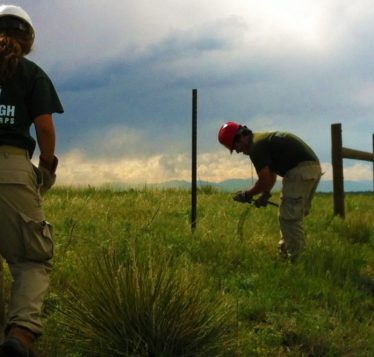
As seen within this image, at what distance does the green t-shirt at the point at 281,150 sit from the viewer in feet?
24.8

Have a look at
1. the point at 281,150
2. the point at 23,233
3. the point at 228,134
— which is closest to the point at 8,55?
the point at 23,233

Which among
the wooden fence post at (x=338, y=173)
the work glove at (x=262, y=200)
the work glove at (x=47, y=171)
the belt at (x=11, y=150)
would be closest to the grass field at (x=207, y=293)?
the work glove at (x=262, y=200)

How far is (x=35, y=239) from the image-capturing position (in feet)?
12.7

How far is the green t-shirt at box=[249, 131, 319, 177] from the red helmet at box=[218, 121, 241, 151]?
0.25m

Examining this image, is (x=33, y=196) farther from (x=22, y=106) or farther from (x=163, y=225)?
(x=163, y=225)

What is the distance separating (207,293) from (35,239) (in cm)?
123

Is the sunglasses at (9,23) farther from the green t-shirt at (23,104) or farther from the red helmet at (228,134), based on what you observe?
the red helmet at (228,134)

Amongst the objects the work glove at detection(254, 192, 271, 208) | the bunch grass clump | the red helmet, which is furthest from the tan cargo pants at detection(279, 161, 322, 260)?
the bunch grass clump

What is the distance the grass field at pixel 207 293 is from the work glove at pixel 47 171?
53 centimetres

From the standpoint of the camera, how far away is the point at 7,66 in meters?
3.85

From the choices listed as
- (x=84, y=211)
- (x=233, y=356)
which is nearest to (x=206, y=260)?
(x=233, y=356)

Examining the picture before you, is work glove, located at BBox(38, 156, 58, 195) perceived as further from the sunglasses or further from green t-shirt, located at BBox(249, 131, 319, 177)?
green t-shirt, located at BBox(249, 131, 319, 177)

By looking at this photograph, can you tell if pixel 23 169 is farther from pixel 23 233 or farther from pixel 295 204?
pixel 295 204

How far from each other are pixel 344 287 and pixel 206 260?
1.46 metres
